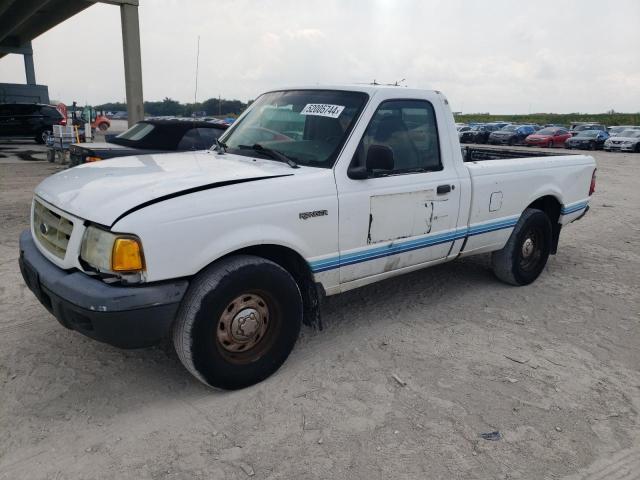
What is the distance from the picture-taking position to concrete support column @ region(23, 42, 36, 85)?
110 feet

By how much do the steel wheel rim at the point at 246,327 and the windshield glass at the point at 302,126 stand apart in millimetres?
1043

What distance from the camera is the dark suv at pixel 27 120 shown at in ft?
67.9

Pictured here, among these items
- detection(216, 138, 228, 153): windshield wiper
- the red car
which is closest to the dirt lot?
detection(216, 138, 228, 153): windshield wiper

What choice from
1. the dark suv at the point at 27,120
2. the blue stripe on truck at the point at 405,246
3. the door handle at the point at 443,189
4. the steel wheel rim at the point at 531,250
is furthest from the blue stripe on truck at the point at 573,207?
the dark suv at the point at 27,120

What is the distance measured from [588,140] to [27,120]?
2857 centimetres

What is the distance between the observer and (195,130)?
8781 millimetres

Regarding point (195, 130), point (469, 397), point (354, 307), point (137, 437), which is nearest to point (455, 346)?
point (469, 397)

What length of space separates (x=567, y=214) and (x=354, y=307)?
104 inches

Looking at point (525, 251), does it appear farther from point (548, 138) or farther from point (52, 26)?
point (52, 26)

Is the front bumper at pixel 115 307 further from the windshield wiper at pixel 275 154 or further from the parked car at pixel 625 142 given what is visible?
the parked car at pixel 625 142

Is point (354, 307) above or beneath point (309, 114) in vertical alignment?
beneath

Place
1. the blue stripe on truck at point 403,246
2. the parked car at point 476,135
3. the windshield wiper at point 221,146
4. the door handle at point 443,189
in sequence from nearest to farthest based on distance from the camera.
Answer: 1. the blue stripe on truck at point 403,246
2. the door handle at point 443,189
3. the windshield wiper at point 221,146
4. the parked car at point 476,135

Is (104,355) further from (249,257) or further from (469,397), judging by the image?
(469,397)

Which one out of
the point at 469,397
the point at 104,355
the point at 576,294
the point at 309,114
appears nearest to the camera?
the point at 469,397
